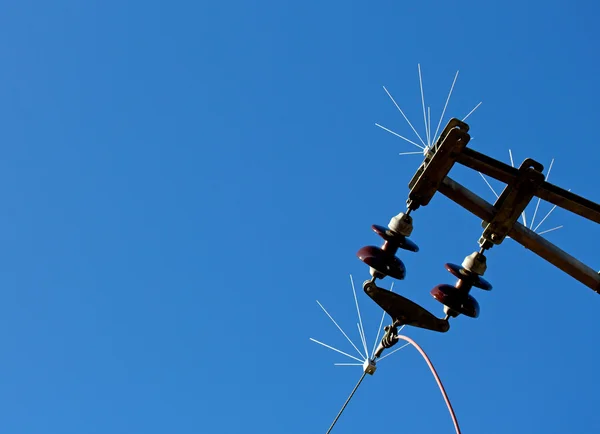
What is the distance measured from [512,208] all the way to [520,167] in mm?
352

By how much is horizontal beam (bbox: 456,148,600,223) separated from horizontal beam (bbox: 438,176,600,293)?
234 millimetres

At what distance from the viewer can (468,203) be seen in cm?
671

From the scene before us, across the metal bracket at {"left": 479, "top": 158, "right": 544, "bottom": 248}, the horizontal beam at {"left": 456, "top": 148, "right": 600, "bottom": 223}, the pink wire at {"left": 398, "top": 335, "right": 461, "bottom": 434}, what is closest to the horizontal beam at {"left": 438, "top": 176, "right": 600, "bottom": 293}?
the metal bracket at {"left": 479, "top": 158, "right": 544, "bottom": 248}

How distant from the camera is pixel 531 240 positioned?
668 centimetres

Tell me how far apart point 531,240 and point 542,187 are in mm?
459

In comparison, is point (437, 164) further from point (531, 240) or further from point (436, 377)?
point (436, 377)

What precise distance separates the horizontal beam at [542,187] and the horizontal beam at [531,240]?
23cm

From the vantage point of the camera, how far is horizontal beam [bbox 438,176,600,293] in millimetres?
6648

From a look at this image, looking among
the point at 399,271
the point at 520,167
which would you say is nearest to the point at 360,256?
the point at 399,271

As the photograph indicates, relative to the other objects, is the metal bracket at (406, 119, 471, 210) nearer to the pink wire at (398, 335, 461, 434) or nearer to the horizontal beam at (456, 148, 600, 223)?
the horizontal beam at (456, 148, 600, 223)

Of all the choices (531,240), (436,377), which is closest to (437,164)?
(531,240)

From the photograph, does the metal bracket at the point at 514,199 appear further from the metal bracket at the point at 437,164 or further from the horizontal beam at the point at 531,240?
the metal bracket at the point at 437,164

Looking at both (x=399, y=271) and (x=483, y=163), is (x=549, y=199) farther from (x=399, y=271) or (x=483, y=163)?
(x=399, y=271)

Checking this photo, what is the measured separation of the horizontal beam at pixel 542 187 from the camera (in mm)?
6586
